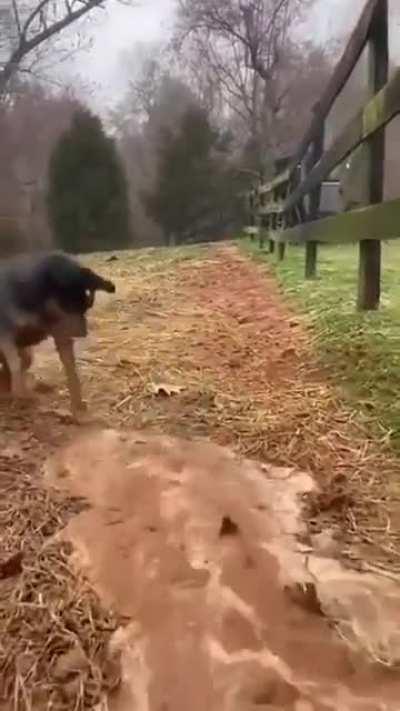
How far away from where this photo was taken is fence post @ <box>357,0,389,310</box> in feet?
7.35

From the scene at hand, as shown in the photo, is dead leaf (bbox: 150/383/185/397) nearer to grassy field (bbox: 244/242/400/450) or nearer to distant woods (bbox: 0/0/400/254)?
grassy field (bbox: 244/242/400/450)

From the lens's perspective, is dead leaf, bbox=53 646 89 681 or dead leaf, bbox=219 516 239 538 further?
dead leaf, bbox=219 516 239 538

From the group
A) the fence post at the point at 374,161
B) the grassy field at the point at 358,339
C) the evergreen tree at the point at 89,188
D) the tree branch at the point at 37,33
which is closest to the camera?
the grassy field at the point at 358,339

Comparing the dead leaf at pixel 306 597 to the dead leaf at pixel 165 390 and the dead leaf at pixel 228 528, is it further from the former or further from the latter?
the dead leaf at pixel 165 390

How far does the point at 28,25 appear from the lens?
21.7 feet

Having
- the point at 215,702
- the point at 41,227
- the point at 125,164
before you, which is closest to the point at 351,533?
the point at 215,702

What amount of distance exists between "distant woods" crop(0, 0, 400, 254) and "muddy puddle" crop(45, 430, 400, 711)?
3777 mm

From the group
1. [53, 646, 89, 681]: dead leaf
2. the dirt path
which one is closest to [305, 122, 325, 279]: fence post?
the dirt path

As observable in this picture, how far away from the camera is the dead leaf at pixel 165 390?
5.77 feet

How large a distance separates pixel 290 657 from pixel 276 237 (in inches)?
180

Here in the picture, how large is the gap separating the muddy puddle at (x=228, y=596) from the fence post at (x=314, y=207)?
2542mm

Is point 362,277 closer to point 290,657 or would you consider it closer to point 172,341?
point 172,341

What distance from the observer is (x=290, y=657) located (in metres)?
0.78

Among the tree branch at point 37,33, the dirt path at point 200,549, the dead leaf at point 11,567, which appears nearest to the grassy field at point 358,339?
the dirt path at point 200,549
